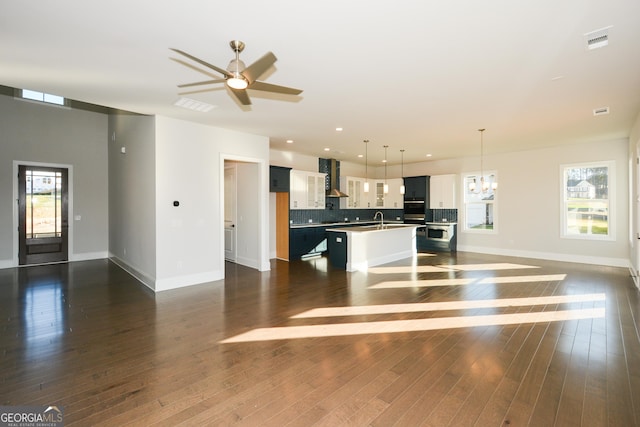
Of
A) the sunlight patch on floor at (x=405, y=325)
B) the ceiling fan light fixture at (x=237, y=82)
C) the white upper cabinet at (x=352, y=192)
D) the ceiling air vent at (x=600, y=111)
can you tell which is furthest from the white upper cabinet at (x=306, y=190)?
the ceiling air vent at (x=600, y=111)

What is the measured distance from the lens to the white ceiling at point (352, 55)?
2311mm

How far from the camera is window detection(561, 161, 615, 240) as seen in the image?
7141mm

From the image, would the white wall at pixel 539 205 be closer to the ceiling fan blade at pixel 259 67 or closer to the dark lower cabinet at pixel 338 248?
the dark lower cabinet at pixel 338 248

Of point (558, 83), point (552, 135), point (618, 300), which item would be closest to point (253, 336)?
point (558, 83)

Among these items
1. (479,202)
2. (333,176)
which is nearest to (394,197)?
(333,176)

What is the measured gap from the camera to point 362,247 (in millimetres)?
6828

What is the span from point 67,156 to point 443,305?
916cm

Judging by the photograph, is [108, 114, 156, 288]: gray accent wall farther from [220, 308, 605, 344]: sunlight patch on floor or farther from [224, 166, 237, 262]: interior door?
[220, 308, 605, 344]: sunlight patch on floor

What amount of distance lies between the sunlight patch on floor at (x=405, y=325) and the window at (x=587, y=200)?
440 centimetres

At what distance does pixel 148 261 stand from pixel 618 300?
7494 mm

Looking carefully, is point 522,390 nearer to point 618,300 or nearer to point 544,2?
point 544,2

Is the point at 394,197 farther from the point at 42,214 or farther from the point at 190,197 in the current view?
the point at 42,214

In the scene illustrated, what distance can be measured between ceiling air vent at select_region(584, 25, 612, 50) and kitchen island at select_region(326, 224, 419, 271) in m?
4.59

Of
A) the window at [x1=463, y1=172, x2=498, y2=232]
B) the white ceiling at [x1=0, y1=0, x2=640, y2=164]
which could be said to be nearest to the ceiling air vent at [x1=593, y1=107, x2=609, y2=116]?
the white ceiling at [x1=0, y1=0, x2=640, y2=164]
